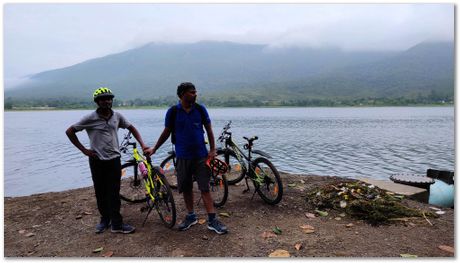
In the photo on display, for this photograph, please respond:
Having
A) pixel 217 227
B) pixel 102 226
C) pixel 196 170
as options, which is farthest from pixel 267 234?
pixel 102 226

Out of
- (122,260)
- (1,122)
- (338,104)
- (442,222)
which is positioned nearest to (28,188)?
(1,122)

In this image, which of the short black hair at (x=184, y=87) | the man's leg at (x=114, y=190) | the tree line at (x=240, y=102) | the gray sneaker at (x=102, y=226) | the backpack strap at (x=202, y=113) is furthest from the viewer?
the tree line at (x=240, y=102)

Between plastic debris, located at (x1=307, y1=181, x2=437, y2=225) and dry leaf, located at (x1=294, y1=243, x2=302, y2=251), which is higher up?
plastic debris, located at (x1=307, y1=181, x2=437, y2=225)

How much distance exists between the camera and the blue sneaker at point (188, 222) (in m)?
5.20

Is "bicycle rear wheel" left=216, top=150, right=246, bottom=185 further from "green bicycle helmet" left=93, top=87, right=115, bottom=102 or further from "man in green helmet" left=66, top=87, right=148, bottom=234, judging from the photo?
"green bicycle helmet" left=93, top=87, right=115, bottom=102

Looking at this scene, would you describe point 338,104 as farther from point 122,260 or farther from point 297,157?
point 122,260

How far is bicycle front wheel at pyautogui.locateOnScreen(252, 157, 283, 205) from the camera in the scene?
6207mm

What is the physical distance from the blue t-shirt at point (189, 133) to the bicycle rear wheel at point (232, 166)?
1952 mm

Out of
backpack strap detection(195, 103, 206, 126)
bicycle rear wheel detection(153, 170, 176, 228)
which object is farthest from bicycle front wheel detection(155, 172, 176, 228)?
backpack strap detection(195, 103, 206, 126)

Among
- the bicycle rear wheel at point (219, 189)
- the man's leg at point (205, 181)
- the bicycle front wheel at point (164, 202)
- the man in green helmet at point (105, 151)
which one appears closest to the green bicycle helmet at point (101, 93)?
the man in green helmet at point (105, 151)

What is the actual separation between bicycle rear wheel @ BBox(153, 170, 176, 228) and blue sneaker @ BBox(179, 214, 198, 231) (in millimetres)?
140

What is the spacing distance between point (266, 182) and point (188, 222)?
1728 millimetres

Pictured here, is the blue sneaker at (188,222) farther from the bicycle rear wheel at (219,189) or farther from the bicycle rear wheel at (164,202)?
the bicycle rear wheel at (219,189)

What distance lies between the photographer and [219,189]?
6.45m
